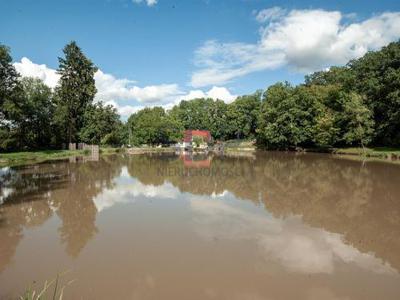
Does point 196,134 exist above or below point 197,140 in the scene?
above

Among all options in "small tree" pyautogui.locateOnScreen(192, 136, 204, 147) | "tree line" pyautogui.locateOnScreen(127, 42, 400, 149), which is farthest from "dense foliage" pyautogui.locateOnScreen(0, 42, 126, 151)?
"small tree" pyautogui.locateOnScreen(192, 136, 204, 147)

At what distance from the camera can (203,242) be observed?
824cm

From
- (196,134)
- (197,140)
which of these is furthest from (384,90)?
(196,134)

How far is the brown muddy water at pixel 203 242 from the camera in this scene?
5.86 meters

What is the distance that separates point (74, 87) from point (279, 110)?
33.8m

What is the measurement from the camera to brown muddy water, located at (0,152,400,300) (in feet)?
19.2

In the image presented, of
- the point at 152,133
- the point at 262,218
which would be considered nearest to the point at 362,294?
the point at 262,218

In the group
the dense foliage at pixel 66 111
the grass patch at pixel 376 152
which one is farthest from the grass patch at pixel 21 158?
the grass patch at pixel 376 152

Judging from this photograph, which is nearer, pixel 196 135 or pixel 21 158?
pixel 21 158

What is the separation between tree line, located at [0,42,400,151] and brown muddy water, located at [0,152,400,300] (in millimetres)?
28676

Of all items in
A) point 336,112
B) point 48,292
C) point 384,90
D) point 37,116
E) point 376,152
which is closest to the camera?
point 48,292

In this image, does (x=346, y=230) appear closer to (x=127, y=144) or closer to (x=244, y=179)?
(x=244, y=179)

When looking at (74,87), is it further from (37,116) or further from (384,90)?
(384,90)

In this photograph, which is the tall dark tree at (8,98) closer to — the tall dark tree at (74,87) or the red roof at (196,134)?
the tall dark tree at (74,87)
